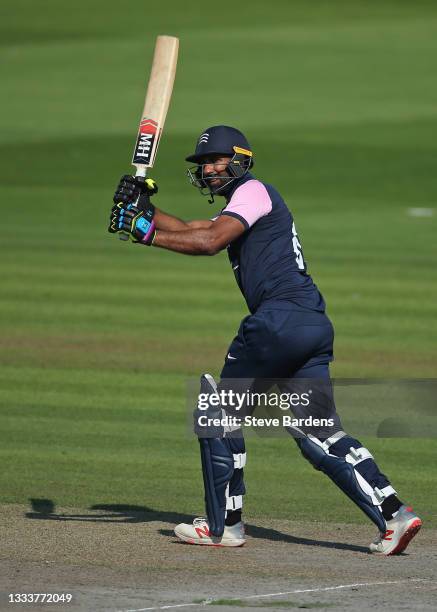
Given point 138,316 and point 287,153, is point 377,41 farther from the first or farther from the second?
point 138,316

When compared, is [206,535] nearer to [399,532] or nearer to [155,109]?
[399,532]

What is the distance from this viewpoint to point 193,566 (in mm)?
7312

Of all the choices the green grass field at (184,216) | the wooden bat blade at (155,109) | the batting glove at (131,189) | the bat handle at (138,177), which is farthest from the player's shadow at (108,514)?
the wooden bat blade at (155,109)

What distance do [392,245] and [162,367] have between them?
10483mm

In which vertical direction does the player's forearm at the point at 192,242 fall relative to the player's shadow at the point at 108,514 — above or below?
above

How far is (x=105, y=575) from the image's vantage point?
694 centimetres

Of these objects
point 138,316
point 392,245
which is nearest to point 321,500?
point 138,316

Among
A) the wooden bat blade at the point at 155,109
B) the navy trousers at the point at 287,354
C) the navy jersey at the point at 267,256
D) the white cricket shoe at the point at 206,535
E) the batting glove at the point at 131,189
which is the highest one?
the wooden bat blade at the point at 155,109

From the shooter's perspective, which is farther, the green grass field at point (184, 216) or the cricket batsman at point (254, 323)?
the green grass field at point (184, 216)

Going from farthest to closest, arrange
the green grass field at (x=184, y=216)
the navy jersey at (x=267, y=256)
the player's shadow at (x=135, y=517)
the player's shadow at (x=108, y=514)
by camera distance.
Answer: the green grass field at (x=184, y=216) < the player's shadow at (x=108, y=514) < the player's shadow at (x=135, y=517) < the navy jersey at (x=267, y=256)

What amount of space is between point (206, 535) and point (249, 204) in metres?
1.85

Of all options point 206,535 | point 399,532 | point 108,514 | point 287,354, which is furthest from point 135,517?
point 399,532

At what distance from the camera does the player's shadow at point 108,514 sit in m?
8.51

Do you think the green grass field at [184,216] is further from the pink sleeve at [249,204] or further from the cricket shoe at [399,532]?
the pink sleeve at [249,204]
